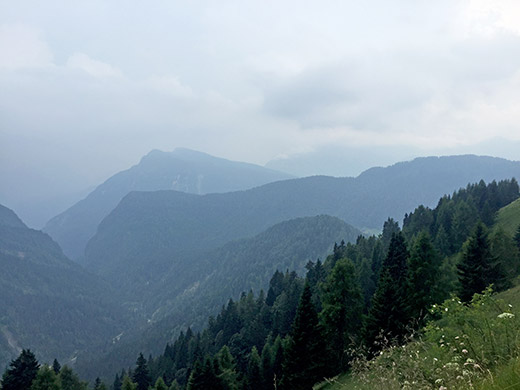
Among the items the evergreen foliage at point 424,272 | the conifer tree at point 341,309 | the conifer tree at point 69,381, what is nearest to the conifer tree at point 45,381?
Answer: the conifer tree at point 69,381

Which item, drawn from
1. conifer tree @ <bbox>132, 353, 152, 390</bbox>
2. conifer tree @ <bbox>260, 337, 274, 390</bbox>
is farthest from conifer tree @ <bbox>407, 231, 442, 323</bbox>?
conifer tree @ <bbox>132, 353, 152, 390</bbox>

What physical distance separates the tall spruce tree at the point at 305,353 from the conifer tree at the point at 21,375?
31.1 m

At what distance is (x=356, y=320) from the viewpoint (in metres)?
33.9

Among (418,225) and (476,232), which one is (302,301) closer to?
(476,232)

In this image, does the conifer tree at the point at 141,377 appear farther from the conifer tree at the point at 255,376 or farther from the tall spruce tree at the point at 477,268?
the tall spruce tree at the point at 477,268

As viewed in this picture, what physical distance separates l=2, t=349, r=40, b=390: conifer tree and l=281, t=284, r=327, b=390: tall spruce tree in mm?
31066

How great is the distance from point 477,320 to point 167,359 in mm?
85320

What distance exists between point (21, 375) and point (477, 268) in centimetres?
4908

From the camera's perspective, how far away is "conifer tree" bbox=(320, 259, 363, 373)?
32.7 m

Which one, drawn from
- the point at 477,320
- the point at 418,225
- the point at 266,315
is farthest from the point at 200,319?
the point at 477,320

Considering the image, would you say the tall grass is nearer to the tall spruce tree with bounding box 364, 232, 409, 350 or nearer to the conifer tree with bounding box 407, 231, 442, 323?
the tall spruce tree with bounding box 364, 232, 409, 350

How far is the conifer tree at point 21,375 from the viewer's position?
1590 inches

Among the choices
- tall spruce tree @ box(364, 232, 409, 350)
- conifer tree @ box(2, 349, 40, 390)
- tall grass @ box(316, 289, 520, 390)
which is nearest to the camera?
tall grass @ box(316, 289, 520, 390)

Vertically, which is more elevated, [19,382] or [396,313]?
[396,313]
